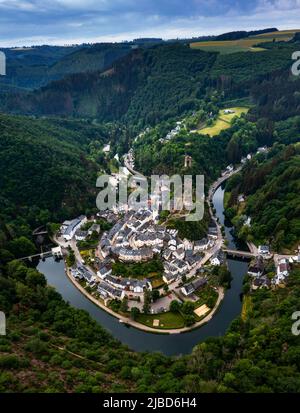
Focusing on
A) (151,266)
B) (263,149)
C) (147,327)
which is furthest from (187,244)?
(263,149)

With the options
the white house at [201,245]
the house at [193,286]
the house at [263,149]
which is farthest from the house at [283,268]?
the house at [263,149]

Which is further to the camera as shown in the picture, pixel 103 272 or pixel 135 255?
pixel 135 255

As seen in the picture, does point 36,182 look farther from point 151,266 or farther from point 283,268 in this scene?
point 283,268

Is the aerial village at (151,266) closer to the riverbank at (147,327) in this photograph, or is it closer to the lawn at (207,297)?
the lawn at (207,297)

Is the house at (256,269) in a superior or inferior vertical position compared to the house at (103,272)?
superior

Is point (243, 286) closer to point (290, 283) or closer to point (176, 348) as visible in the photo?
point (290, 283)

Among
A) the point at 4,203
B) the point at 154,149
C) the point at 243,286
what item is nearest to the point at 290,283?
the point at 243,286
